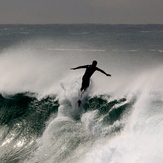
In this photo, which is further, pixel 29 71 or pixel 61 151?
pixel 29 71

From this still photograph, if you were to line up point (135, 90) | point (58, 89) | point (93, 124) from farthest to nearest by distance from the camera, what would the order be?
point (58, 89) → point (135, 90) → point (93, 124)

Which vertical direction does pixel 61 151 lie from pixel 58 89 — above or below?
below

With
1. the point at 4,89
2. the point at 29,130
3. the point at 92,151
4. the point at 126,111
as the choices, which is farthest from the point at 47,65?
the point at 92,151

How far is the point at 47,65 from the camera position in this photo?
1619 centimetres

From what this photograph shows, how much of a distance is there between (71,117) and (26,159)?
2.18m

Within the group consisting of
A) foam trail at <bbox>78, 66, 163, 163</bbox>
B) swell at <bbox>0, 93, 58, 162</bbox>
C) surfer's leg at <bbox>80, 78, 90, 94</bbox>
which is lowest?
swell at <bbox>0, 93, 58, 162</bbox>

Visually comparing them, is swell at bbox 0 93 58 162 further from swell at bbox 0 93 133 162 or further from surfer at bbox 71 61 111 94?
surfer at bbox 71 61 111 94

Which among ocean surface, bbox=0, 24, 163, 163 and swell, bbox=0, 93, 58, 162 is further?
swell, bbox=0, 93, 58, 162

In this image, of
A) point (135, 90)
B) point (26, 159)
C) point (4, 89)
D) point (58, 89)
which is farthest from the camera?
point (4, 89)

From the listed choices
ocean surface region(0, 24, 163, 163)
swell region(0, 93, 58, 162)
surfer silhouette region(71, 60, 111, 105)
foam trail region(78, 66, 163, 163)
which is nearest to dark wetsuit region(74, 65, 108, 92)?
surfer silhouette region(71, 60, 111, 105)

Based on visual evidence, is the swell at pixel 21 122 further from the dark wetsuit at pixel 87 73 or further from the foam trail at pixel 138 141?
the foam trail at pixel 138 141

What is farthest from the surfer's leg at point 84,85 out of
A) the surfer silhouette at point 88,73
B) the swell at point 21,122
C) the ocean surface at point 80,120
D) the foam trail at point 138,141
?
the foam trail at point 138,141

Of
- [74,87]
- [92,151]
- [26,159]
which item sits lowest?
[26,159]

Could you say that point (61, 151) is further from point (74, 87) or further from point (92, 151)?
point (74, 87)
